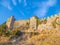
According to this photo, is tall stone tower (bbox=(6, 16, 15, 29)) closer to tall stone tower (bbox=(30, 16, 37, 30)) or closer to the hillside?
the hillside

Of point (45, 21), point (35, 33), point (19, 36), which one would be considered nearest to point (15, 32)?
point (19, 36)

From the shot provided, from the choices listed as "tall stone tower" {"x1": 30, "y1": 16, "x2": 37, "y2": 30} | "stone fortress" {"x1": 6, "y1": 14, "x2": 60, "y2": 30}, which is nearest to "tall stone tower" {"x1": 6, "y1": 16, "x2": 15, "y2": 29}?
"stone fortress" {"x1": 6, "y1": 14, "x2": 60, "y2": 30}

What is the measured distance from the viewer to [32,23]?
62.8 m

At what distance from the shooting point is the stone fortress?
5321 cm

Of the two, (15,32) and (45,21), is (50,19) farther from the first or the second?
(15,32)

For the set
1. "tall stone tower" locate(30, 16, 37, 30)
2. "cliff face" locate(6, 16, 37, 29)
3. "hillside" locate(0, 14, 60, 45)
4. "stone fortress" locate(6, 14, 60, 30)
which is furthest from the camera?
"cliff face" locate(6, 16, 37, 29)

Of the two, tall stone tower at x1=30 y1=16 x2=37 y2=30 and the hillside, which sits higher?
tall stone tower at x1=30 y1=16 x2=37 y2=30

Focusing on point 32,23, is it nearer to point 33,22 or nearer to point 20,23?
point 33,22

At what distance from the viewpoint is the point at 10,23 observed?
65500mm

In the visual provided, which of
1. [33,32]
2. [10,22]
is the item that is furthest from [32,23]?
[33,32]

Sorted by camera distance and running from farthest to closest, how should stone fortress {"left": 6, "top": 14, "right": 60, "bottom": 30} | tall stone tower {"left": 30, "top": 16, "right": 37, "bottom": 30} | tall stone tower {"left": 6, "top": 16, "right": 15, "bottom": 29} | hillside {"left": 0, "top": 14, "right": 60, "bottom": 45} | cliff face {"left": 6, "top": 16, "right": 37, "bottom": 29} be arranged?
1. tall stone tower {"left": 6, "top": 16, "right": 15, "bottom": 29}
2. cliff face {"left": 6, "top": 16, "right": 37, "bottom": 29}
3. tall stone tower {"left": 30, "top": 16, "right": 37, "bottom": 30}
4. stone fortress {"left": 6, "top": 14, "right": 60, "bottom": 30}
5. hillside {"left": 0, "top": 14, "right": 60, "bottom": 45}

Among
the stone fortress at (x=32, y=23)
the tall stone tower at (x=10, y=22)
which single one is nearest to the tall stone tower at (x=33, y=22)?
the stone fortress at (x=32, y=23)

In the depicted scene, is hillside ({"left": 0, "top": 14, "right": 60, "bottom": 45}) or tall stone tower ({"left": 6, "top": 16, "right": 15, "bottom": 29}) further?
tall stone tower ({"left": 6, "top": 16, "right": 15, "bottom": 29})

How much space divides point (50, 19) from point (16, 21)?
622 inches
